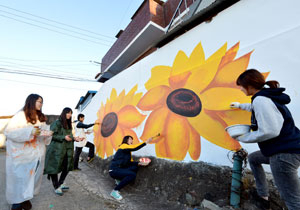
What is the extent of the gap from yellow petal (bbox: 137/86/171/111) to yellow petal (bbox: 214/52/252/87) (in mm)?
1151

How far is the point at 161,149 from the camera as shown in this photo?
328 centimetres

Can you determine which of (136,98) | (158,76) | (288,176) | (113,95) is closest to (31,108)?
(136,98)

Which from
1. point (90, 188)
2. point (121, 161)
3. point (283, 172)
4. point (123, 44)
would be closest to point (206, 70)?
point (283, 172)

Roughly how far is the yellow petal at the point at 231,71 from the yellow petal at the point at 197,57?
53cm

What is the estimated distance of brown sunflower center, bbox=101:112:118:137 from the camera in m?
5.06

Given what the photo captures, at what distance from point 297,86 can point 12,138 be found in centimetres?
385

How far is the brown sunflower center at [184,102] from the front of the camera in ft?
9.88

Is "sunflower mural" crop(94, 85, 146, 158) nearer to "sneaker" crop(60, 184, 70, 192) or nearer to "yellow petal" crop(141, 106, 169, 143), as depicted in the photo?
"yellow petal" crop(141, 106, 169, 143)

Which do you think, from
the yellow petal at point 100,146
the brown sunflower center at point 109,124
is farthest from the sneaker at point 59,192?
the brown sunflower center at point 109,124

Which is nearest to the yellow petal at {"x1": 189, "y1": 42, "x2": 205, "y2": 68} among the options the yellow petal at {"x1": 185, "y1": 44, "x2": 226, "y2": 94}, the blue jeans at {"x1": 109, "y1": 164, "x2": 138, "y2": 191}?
the yellow petal at {"x1": 185, "y1": 44, "x2": 226, "y2": 94}

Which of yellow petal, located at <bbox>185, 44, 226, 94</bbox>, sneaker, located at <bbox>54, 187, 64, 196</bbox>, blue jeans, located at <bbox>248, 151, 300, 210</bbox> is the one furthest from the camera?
yellow petal, located at <bbox>185, 44, 226, 94</bbox>

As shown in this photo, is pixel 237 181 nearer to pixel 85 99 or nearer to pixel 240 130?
pixel 240 130

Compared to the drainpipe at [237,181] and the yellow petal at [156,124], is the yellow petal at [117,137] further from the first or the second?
the drainpipe at [237,181]

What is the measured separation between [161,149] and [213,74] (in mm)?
1765
